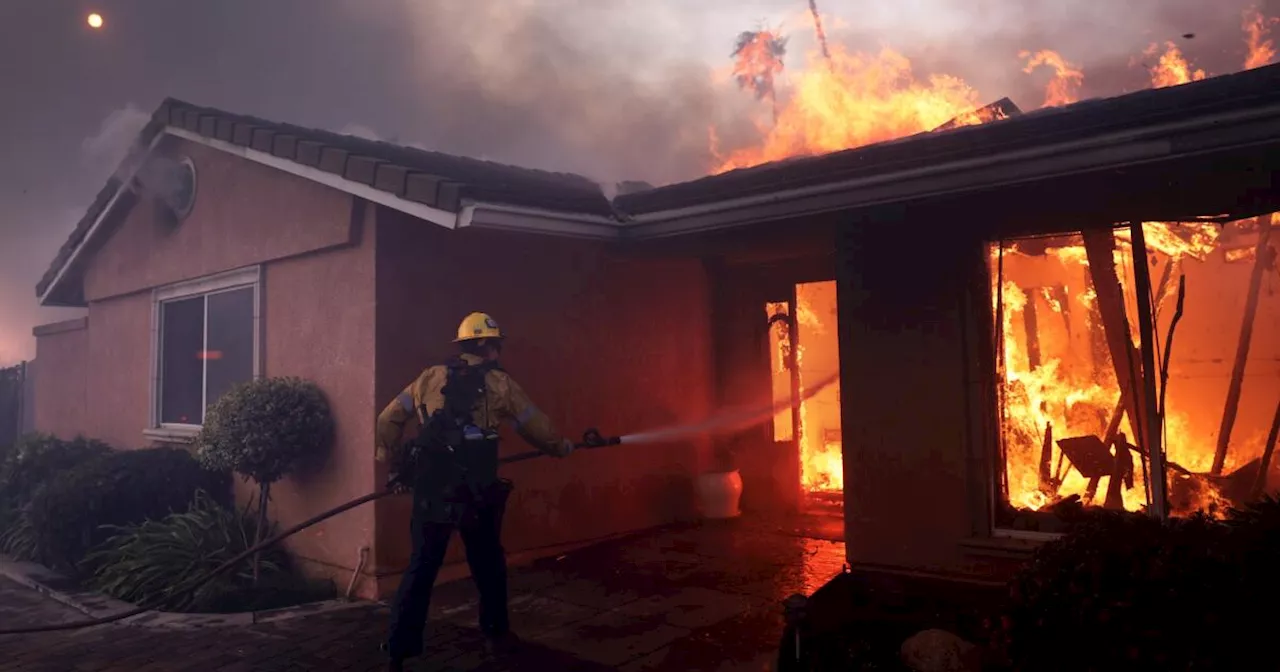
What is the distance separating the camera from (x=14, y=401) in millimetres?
12859

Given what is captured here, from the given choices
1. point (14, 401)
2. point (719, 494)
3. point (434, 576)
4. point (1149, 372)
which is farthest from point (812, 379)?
point (14, 401)

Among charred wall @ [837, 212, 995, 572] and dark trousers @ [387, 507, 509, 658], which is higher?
charred wall @ [837, 212, 995, 572]

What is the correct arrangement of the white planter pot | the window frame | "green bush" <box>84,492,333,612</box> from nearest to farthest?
"green bush" <box>84,492,333,612</box> < the window frame < the white planter pot

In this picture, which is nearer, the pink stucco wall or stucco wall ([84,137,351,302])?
the pink stucco wall

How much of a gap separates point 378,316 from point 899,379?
3.88 m

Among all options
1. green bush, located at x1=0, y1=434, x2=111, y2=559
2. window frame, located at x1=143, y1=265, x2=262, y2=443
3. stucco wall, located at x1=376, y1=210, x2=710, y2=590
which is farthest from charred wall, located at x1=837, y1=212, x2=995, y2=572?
green bush, located at x1=0, y1=434, x2=111, y2=559

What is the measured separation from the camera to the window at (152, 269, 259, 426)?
7852mm

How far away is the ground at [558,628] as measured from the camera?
472 centimetres

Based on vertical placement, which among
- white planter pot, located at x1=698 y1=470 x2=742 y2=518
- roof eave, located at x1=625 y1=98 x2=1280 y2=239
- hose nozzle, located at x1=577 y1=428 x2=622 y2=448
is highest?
roof eave, located at x1=625 y1=98 x2=1280 y2=239

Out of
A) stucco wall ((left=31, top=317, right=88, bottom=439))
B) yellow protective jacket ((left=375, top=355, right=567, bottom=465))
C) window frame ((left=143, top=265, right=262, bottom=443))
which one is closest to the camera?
yellow protective jacket ((left=375, top=355, right=567, bottom=465))

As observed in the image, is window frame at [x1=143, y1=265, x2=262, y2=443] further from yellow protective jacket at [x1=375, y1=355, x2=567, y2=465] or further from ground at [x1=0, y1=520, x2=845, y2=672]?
yellow protective jacket at [x1=375, y1=355, x2=567, y2=465]

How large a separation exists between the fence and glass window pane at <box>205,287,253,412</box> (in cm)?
684

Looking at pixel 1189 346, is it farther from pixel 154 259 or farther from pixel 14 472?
pixel 14 472

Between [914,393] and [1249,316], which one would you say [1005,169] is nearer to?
[914,393]
